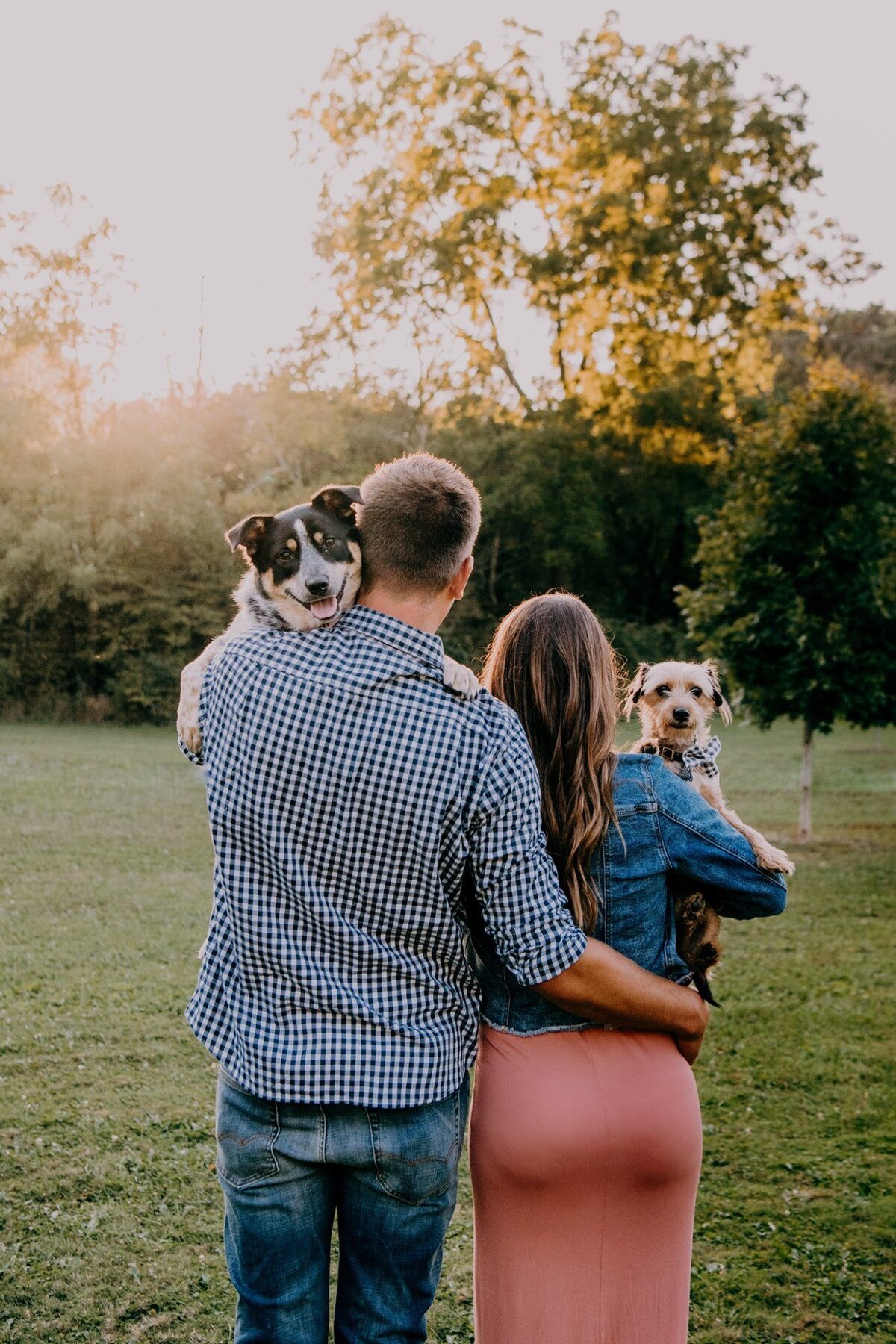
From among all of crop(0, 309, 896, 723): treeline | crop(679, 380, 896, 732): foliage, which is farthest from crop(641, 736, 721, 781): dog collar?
crop(0, 309, 896, 723): treeline

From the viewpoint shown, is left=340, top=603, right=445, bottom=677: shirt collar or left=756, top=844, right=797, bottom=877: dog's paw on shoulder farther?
left=756, top=844, right=797, bottom=877: dog's paw on shoulder

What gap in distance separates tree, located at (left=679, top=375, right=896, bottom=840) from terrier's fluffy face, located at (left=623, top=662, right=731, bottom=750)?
757 cm

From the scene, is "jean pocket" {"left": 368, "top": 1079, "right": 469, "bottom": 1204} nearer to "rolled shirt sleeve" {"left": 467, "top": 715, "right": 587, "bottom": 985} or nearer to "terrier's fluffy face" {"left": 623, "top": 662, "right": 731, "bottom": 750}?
"rolled shirt sleeve" {"left": 467, "top": 715, "right": 587, "bottom": 985}

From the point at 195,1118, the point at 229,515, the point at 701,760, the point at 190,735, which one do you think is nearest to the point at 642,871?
the point at 190,735

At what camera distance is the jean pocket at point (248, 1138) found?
2023 millimetres

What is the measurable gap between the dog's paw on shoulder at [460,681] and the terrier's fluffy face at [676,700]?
5.18ft

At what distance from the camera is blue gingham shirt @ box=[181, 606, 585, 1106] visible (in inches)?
76.4

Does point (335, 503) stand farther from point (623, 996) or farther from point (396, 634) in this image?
point (623, 996)

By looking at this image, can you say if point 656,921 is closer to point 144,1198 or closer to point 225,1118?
point 225,1118

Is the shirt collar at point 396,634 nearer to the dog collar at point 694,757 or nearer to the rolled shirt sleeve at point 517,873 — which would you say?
the rolled shirt sleeve at point 517,873

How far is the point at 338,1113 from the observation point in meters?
2.00

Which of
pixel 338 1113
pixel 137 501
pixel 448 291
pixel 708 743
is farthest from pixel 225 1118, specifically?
pixel 448 291

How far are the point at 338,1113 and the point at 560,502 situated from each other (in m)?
26.7

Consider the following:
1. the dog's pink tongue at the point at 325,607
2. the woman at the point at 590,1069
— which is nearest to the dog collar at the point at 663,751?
the dog's pink tongue at the point at 325,607
